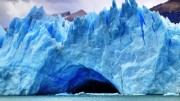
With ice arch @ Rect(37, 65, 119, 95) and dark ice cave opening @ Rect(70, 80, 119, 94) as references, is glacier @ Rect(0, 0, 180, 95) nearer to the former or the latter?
ice arch @ Rect(37, 65, 119, 95)

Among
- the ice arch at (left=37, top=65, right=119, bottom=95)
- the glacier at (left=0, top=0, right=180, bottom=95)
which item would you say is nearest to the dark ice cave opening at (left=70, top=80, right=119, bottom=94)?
the ice arch at (left=37, top=65, right=119, bottom=95)

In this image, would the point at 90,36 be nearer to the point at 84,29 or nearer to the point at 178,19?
the point at 84,29

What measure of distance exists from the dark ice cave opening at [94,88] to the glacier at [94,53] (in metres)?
1.58

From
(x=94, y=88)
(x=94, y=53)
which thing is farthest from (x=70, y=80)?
(x=94, y=88)

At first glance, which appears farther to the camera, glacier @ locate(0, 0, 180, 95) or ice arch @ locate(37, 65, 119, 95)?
ice arch @ locate(37, 65, 119, 95)

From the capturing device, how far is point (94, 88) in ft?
113

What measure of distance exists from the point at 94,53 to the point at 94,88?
6.77 metres

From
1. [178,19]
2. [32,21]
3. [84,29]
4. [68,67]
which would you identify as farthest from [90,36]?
[178,19]

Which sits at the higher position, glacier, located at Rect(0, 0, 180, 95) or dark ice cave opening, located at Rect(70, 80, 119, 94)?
glacier, located at Rect(0, 0, 180, 95)

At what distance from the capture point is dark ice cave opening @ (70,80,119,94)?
32.9m

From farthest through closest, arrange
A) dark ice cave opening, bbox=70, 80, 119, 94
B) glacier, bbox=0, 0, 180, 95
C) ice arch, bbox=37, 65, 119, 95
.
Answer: dark ice cave opening, bbox=70, 80, 119, 94 < ice arch, bbox=37, 65, 119, 95 < glacier, bbox=0, 0, 180, 95

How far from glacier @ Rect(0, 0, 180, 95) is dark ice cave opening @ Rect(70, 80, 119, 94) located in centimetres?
158

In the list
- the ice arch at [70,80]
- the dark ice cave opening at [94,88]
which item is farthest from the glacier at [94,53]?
the dark ice cave opening at [94,88]

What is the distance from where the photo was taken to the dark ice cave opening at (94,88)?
32934 millimetres
